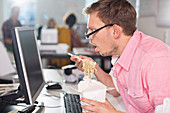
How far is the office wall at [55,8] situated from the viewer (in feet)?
25.0

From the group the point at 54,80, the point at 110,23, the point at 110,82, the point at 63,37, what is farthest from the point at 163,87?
the point at 63,37

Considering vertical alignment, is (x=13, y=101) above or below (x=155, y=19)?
below

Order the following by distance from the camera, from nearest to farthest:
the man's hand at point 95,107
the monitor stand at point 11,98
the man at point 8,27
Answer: the man's hand at point 95,107 → the monitor stand at point 11,98 → the man at point 8,27

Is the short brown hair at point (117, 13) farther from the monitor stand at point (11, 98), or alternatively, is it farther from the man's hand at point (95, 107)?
the monitor stand at point (11, 98)

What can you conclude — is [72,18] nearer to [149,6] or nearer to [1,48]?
[149,6]

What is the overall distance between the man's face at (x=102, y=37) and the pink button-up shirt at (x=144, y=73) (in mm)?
87

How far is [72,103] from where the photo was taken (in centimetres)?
124

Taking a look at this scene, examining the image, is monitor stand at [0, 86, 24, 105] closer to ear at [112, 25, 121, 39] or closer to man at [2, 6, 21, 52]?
ear at [112, 25, 121, 39]

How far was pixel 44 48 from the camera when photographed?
3.35 m

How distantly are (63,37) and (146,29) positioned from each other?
1650mm

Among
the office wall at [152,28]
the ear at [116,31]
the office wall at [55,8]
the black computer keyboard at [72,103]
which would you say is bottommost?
the black computer keyboard at [72,103]

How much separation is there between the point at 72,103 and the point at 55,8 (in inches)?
275

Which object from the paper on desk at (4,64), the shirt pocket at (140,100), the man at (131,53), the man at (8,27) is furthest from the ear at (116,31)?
the man at (8,27)

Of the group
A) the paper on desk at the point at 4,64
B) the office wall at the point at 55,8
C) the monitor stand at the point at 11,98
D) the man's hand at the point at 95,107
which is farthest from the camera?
the office wall at the point at 55,8
